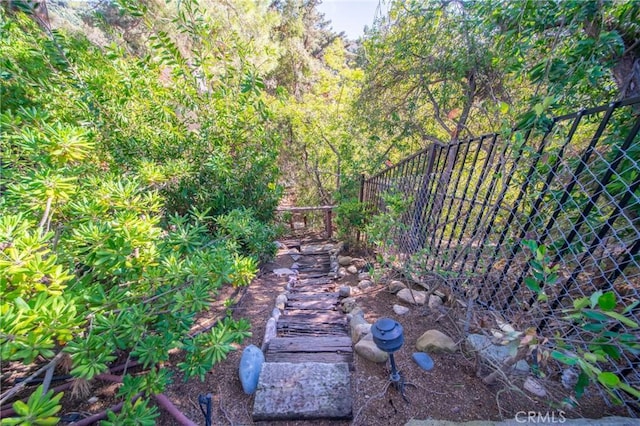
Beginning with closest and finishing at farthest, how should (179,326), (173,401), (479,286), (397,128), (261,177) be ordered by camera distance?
(179,326), (173,401), (479,286), (261,177), (397,128)

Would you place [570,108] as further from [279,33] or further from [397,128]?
[279,33]

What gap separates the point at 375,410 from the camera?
1254 mm

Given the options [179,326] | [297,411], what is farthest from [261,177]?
[297,411]

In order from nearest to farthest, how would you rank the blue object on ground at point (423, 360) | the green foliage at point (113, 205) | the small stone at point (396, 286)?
the green foliage at point (113, 205)
the blue object on ground at point (423, 360)
the small stone at point (396, 286)

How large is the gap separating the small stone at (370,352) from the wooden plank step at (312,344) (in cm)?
18

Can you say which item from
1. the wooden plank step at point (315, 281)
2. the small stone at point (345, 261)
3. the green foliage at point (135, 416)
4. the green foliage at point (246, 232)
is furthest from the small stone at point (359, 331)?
the small stone at point (345, 261)

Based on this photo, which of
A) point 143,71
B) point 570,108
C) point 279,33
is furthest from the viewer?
point 279,33

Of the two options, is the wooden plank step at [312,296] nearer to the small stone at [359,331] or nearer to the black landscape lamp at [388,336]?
the small stone at [359,331]

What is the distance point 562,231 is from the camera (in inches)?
45.1

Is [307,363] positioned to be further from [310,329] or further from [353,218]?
[353,218]

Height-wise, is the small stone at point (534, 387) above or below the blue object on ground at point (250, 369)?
above

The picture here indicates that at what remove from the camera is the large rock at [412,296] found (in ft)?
6.63

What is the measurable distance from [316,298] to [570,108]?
9.25ft

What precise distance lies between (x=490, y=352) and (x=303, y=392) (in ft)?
3.57
